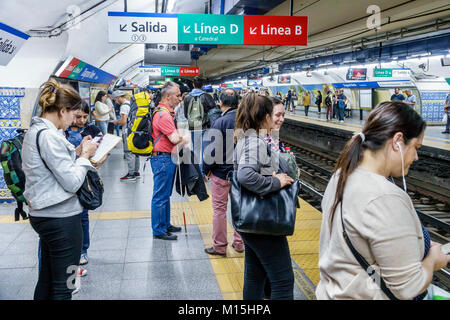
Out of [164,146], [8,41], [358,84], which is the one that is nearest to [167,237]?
[164,146]

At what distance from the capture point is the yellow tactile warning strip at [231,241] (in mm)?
3369

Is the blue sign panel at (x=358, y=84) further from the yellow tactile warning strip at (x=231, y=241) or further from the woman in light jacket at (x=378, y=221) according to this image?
the woman in light jacket at (x=378, y=221)

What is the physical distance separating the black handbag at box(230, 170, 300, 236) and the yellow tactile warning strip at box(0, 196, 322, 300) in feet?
3.85

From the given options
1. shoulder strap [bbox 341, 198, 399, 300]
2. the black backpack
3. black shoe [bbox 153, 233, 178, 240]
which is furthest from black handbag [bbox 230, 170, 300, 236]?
black shoe [bbox 153, 233, 178, 240]

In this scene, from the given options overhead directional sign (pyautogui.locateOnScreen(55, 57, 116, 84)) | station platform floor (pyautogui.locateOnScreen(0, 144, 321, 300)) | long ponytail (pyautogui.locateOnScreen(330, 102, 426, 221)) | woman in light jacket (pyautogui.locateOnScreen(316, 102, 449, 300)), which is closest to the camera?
woman in light jacket (pyautogui.locateOnScreen(316, 102, 449, 300))

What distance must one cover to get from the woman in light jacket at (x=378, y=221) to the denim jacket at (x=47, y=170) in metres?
1.51

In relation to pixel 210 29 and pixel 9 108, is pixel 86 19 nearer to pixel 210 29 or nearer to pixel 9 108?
pixel 210 29

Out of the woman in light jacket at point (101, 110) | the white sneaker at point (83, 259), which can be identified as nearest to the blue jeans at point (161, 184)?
the white sneaker at point (83, 259)

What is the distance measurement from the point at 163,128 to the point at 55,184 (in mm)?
2038

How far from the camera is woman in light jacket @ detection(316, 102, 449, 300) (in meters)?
1.27

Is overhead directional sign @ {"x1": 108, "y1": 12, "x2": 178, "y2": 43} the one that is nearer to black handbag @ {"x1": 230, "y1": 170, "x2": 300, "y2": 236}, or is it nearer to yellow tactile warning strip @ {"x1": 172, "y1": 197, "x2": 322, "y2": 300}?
yellow tactile warning strip @ {"x1": 172, "y1": 197, "x2": 322, "y2": 300}

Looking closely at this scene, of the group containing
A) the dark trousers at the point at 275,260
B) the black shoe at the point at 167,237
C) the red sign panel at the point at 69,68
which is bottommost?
the black shoe at the point at 167,237

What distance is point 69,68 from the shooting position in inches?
412
